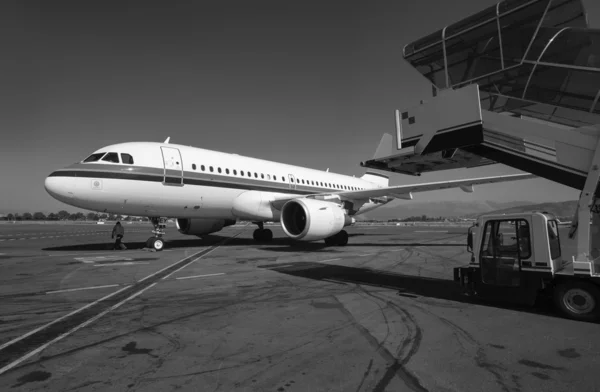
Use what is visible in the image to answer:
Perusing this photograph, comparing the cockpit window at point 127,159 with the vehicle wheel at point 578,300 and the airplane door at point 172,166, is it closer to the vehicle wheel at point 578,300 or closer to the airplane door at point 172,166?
the airplane door at point 172,166

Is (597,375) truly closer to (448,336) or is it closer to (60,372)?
(448,336)

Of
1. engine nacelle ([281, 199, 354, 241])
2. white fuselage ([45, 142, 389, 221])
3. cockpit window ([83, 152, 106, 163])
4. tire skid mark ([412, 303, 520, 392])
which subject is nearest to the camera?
tire skid mark ([412, 303, 520, 392])

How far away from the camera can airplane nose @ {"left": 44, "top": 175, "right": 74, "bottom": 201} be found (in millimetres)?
11578

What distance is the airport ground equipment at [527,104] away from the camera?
16.3 ft

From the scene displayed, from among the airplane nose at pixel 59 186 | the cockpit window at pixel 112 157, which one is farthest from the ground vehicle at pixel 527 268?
the airplane nose at pixel 59 186

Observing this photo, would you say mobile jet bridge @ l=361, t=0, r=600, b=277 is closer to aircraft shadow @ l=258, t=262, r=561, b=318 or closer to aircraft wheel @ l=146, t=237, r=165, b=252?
aircraft shadow @ l=258, t=262, r=561, b=318

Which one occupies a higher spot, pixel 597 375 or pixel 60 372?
pixel 60 372

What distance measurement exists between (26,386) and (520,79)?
8012 millimetres

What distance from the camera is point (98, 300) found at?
6.02 metres

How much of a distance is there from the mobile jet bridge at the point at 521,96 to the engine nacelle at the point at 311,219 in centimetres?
725

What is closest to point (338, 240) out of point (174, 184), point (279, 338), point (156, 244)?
point (174, 184)

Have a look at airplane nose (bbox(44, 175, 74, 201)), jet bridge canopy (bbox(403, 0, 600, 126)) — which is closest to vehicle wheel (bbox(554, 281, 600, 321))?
jet bridge canopy (bbox(403, 0, 600, 126))

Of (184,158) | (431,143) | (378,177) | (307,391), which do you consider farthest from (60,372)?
(378,177)

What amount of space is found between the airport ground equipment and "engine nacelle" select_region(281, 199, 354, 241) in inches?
286
